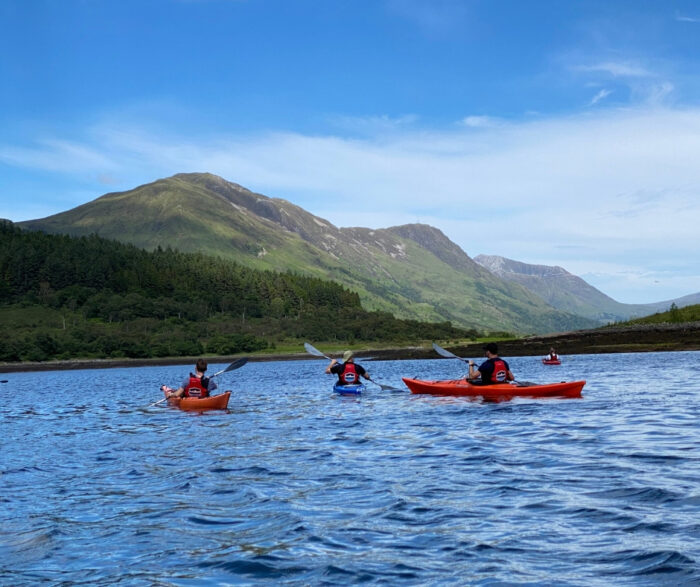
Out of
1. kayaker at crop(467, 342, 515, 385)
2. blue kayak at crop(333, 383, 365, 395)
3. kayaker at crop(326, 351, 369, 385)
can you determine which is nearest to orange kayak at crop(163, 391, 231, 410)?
kayaker at crop(326, 351, 369, 385)

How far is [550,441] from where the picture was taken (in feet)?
68.6

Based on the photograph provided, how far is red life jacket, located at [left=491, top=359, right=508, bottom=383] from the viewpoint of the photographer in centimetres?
3359

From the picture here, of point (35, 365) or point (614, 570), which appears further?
point (35, 365)

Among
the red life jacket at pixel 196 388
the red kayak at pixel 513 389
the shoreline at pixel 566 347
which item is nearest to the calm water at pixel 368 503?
the red kayak at pixel 513 389

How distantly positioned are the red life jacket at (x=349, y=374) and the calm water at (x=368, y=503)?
13.7 metres

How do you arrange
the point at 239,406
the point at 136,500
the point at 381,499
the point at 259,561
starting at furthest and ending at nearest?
the point at 239,406 < the point at 136,500 < the point at 381,499 < the point at 259,561

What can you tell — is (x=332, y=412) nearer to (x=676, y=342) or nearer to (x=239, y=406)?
(x=239, y=406)

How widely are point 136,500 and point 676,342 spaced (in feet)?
397

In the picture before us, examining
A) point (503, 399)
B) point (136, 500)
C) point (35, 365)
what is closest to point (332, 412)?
point (503, 399)

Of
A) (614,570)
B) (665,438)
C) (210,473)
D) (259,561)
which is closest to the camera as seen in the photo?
(614,570)

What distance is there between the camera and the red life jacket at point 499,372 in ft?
110

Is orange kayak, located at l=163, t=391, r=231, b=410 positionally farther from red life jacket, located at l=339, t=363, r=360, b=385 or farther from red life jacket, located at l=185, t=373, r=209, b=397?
red life jacket, located at l=339, t=363, r=360, b=385

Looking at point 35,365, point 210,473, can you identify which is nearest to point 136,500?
point 210,473

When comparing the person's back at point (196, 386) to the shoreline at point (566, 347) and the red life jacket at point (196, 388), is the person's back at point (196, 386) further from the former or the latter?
the shoreline at point (566, 347)
